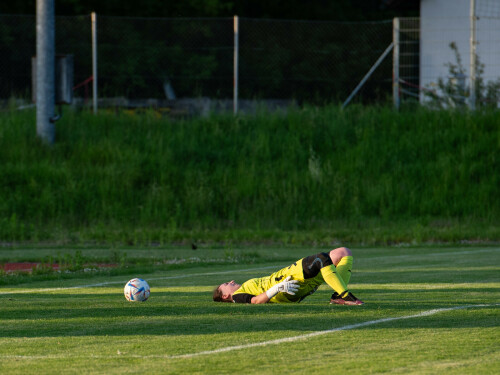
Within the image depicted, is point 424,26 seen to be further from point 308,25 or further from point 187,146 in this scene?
point 187,146

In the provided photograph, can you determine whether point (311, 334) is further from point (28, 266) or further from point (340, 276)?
point (28, 266)

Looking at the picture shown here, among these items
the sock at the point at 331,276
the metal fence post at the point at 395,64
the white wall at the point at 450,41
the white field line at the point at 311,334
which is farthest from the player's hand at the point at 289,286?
the white wall at the point at 450,41

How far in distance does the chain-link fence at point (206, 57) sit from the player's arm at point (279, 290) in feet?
60.4

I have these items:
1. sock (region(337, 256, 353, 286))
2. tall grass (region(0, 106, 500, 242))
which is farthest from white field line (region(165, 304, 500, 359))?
tall grass (region(0, 106, 500, 242))

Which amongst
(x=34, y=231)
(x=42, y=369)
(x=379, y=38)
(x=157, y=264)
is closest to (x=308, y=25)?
(x=379, y=38)

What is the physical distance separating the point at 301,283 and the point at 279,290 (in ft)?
0.89

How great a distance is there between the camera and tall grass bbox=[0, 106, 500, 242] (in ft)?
76.7

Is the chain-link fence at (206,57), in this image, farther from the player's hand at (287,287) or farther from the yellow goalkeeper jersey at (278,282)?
the player's hand at (287,287)

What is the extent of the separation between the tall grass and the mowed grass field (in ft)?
33.3

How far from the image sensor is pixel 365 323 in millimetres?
8172

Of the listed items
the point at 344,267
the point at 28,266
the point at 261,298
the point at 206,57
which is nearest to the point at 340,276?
the point at 344,267

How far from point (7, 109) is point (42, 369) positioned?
74.5 ft

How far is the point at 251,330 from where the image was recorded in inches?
309

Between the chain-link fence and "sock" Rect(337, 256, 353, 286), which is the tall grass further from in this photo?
"sock" Rect(337, 256, 353, 286)
